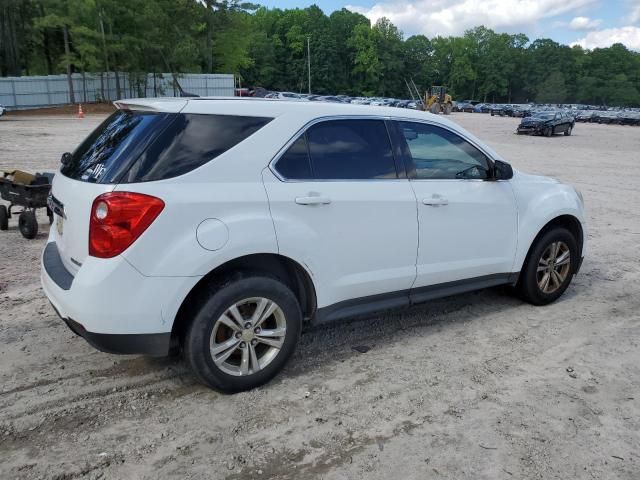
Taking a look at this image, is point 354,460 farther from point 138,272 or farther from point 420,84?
point 420,84

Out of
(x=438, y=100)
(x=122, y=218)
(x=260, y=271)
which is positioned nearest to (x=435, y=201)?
(x=260, y=271)

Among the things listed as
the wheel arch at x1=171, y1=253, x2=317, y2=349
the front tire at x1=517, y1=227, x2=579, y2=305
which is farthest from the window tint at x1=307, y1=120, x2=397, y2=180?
the front tire at x1=517, y1=227, x2=579, y2=305

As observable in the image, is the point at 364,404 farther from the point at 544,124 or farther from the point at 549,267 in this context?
the point at 544,124

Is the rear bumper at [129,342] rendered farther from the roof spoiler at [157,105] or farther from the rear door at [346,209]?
the roof spoiler at [157,105]

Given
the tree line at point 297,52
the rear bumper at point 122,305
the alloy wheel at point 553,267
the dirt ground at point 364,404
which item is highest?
the tree line at point 297,52

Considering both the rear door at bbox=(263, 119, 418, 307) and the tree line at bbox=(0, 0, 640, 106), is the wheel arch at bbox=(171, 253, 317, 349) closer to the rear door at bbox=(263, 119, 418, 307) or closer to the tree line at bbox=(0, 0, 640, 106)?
the rear door at bbox=(263, 119, 418, 307)

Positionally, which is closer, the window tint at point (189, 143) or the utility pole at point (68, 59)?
the window tint at point (189, 143)

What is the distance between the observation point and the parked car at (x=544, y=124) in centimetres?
3212

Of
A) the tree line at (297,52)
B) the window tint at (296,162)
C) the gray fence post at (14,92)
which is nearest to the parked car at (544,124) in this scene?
the tree line at (297,52)

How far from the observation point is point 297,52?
104 m

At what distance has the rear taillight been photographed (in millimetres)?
2967

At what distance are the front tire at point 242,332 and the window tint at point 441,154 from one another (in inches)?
58.9

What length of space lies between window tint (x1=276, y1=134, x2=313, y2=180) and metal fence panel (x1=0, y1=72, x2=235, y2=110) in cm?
4046

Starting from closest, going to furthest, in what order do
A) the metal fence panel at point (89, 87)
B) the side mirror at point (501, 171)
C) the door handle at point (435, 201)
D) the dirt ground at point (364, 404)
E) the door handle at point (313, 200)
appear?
1. the dirt ground at point (364, 404)
2. the door handle at point (313, 200)
3. the door handle at point (435, 201)
4. the side mirror at point (501, 171)
5. the metal fence panel at point (89, 87)
